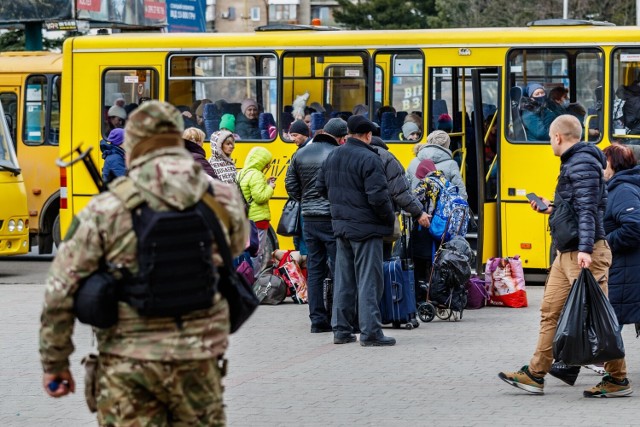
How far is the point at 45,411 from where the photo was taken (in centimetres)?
823

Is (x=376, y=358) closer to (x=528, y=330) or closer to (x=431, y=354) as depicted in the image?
(x=431, y=354)

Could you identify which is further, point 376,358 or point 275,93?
point 275,93

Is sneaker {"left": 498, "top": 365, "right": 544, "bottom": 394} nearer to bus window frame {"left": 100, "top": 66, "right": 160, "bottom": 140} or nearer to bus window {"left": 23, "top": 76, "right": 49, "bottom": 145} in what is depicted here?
bus window frame {"left": 100, "top": 66, "right": 160, "bottom": 140}

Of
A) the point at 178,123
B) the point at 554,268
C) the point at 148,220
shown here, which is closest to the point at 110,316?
the point at 148,220

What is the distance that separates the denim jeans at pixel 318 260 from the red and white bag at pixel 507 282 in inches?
93.9

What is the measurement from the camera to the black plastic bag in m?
8.14

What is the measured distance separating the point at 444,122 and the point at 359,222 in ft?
18.0

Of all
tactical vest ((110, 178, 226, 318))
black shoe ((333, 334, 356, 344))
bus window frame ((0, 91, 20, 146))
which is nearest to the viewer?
tactical vest ((110, 178, 226, 318))

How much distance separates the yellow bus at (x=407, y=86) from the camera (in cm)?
1509

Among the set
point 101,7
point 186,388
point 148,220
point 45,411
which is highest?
point 101,7

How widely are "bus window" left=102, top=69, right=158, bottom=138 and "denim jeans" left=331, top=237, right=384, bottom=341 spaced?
6622mm

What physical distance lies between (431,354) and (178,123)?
19.5 ft

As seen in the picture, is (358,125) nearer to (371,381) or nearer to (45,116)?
(371,381)

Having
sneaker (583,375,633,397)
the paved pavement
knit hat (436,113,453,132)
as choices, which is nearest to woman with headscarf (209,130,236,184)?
the paved pavement
